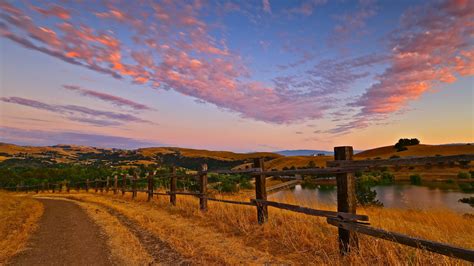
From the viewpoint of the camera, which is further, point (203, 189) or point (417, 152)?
point (417, 152)

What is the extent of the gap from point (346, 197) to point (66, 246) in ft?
20.5

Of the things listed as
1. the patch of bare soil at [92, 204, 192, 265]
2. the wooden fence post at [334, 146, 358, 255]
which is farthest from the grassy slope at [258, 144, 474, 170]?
the wooden fence post at [334, 146, 358, 255]

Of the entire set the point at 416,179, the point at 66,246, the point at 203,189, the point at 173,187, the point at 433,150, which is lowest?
the point at 416,179

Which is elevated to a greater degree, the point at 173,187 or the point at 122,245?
the point at 173,187

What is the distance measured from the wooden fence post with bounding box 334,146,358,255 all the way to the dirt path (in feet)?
14.3

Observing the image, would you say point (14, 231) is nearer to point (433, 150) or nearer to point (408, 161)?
point (408, 161)

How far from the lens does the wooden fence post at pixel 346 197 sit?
5379mm

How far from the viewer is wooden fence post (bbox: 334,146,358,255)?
5.38m

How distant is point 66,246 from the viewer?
6.72m

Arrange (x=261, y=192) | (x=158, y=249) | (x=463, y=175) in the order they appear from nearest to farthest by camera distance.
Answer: (x=158, y=249), (x=261, y=192), (x=463, y=175)

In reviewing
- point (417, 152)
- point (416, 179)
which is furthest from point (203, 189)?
point (417, 152)

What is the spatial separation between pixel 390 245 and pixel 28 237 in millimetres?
8540

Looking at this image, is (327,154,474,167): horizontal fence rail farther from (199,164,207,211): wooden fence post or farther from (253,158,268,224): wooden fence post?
(199,164,207,211): wooden fence post

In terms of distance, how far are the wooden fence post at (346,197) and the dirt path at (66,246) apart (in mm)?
4367
